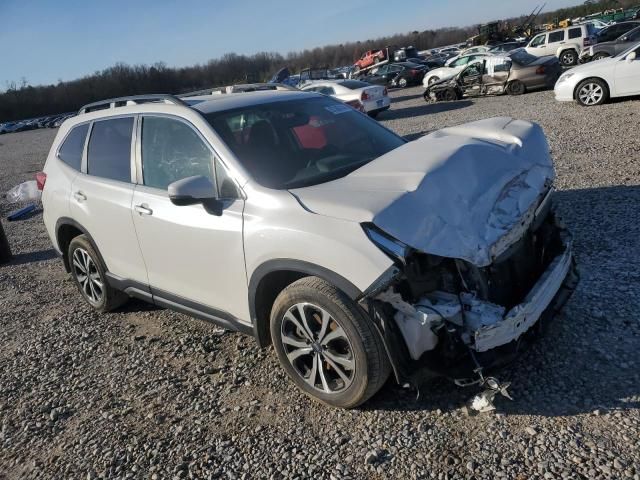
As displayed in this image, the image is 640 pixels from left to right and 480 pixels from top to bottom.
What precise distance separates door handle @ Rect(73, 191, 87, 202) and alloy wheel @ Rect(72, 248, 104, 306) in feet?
Result: 1.70

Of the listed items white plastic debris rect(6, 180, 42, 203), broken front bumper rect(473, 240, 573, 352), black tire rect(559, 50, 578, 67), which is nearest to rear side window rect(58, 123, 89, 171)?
broken front bumper rect(473, 240, 573, 352)

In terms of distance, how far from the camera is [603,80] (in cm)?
1230

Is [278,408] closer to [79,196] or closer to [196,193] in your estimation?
[196,193]

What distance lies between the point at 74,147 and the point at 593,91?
12091mm

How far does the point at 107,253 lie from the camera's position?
450 cm

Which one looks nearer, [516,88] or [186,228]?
[186,228]

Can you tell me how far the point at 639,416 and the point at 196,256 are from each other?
9.04 feet

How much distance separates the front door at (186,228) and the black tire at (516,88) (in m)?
16.7

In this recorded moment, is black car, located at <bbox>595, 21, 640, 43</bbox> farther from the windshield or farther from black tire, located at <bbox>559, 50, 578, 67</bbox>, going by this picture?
the windshield

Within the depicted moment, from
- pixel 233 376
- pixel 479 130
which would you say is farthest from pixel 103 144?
pixel 479 130

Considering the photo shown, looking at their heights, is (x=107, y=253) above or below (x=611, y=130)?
above

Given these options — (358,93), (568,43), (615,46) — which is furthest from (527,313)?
(568,43)

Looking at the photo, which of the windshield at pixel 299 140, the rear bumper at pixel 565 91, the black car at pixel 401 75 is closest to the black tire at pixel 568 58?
the black car at pixel 401 75

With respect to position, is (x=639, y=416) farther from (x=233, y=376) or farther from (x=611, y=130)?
(x=611, y=130)
